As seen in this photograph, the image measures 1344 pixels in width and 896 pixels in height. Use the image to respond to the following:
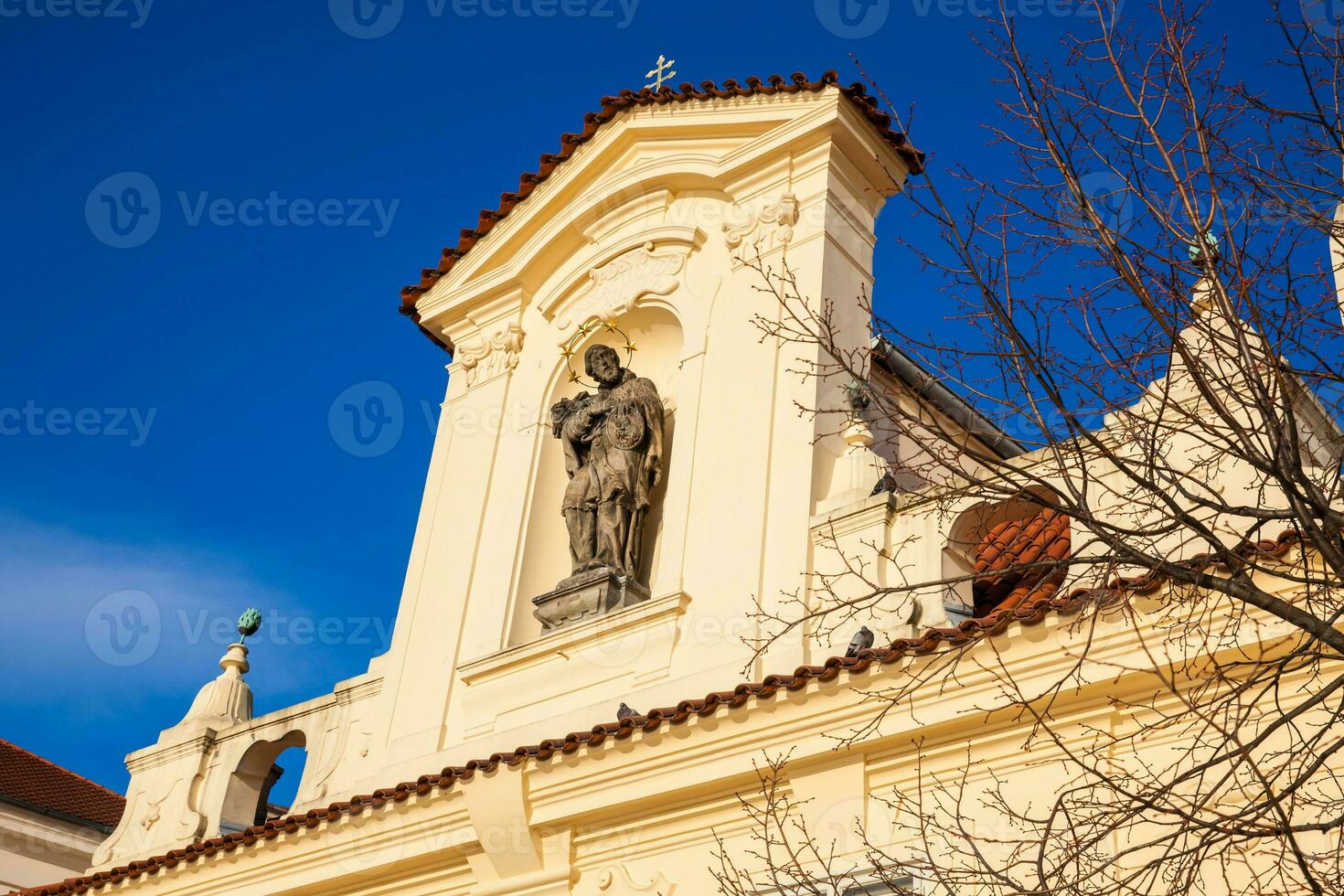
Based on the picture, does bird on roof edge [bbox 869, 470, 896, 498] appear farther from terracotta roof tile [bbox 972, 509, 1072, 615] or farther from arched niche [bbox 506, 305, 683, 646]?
arched niche [bbox 506, 305, 683, 646]

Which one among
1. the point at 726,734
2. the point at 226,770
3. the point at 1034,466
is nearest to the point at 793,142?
the point at 1034,466

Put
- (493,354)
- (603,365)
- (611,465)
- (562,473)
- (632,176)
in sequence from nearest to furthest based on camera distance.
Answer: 1. (611,465)
2. (603,365)
3. (562,473)
4. (632,176)
5. (493,354)

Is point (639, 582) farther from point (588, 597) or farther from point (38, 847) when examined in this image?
point (38, 847)

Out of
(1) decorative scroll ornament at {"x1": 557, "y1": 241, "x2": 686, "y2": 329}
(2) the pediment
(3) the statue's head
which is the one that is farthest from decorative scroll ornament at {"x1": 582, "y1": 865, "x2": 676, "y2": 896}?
(2) the pediment

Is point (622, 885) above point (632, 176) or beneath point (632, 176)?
beneath

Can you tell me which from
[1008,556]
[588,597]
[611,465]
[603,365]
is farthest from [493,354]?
[1008,556]

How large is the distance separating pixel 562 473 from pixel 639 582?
160 cm

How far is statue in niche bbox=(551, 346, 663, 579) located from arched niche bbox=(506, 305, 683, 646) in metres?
0.19

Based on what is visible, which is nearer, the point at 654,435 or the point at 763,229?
the point at 654,435

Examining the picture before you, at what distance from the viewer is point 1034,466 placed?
9.45m

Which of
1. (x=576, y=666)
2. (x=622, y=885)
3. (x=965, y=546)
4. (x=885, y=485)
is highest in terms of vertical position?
(x=885, y=485)

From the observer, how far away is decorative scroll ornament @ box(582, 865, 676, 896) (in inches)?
368

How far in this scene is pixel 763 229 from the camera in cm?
1236

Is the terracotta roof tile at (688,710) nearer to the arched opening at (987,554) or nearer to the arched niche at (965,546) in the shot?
the arched opening at (987,554)
